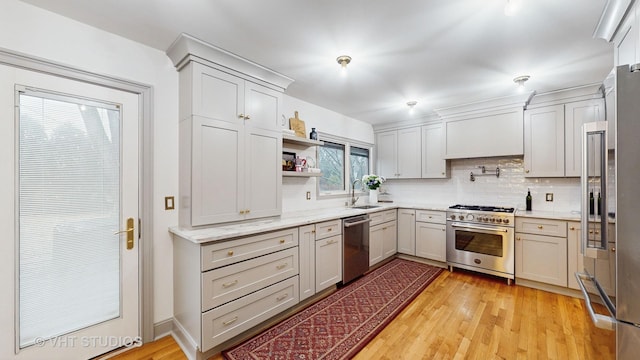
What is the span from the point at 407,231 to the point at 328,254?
1837mm

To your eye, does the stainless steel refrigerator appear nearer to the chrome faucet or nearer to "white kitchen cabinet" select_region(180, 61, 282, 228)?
"white kitchen cabinet" select_region(180, 61, 282, 228)

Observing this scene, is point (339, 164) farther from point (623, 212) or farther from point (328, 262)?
point (623, 212)

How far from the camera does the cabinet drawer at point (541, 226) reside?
9.91 feet

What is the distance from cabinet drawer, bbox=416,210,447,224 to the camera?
3879mm

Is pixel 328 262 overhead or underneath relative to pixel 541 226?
underneath

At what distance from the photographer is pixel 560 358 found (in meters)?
1.96

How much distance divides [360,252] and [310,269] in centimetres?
97

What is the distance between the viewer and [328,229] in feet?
9.88

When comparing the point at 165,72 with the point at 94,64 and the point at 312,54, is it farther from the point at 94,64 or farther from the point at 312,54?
the point at 312,54

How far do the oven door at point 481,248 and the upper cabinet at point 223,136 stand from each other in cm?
269

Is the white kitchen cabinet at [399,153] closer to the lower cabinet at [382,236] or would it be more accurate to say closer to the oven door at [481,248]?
the lower cabinet at [382,236]

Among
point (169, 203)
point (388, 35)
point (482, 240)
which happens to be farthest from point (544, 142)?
point (169, 203)

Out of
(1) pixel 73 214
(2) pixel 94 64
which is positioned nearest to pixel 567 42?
(2) pixel 94 64

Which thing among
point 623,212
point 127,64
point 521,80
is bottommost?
point 623,212
